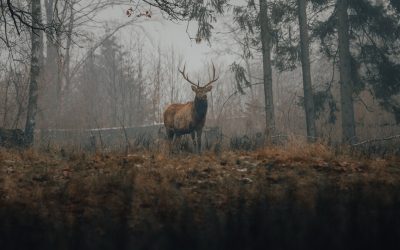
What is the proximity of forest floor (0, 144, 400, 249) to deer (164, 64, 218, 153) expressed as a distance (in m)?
5.61

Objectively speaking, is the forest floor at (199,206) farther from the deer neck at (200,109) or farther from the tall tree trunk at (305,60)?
the tall tree trunk at (305,60)

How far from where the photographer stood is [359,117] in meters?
21.2

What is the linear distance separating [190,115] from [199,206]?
7.66m

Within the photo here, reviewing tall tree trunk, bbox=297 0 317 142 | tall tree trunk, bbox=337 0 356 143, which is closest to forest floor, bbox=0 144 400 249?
tall tree trunk, bbox=297 0 317 142

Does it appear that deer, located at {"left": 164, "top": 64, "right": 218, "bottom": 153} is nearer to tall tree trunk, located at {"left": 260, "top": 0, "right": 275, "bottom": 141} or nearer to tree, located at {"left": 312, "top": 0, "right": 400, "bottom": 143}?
tall tree trunk, located at {"left": 260, "top": 0, "right": 275, "bottom": 141}

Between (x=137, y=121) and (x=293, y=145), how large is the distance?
35622 millimetres

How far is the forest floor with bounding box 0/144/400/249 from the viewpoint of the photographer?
4.29 meters

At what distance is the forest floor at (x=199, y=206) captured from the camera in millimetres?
4285

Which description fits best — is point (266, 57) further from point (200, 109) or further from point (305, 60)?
point (200, 109)

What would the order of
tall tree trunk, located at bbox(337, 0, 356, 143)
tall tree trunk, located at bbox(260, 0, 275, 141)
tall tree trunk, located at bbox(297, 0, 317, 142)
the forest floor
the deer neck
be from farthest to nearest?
tall tree trunk, located at bbox(337, 0, 356, 143)
tall tree trunk, located at bbox(297, 0, 317, 142)
tall tree trunk, located at bbox(260, 0, 275, 141)
the deer neck
the forest floor

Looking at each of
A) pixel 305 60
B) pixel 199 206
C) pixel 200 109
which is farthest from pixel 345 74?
pixel 199 206

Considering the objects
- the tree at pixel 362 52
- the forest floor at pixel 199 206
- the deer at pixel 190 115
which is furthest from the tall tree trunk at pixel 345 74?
the forest floor at pixel 199 206

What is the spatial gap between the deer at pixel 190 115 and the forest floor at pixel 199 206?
18.4ft

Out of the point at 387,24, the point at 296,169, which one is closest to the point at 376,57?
the point at 387,24
